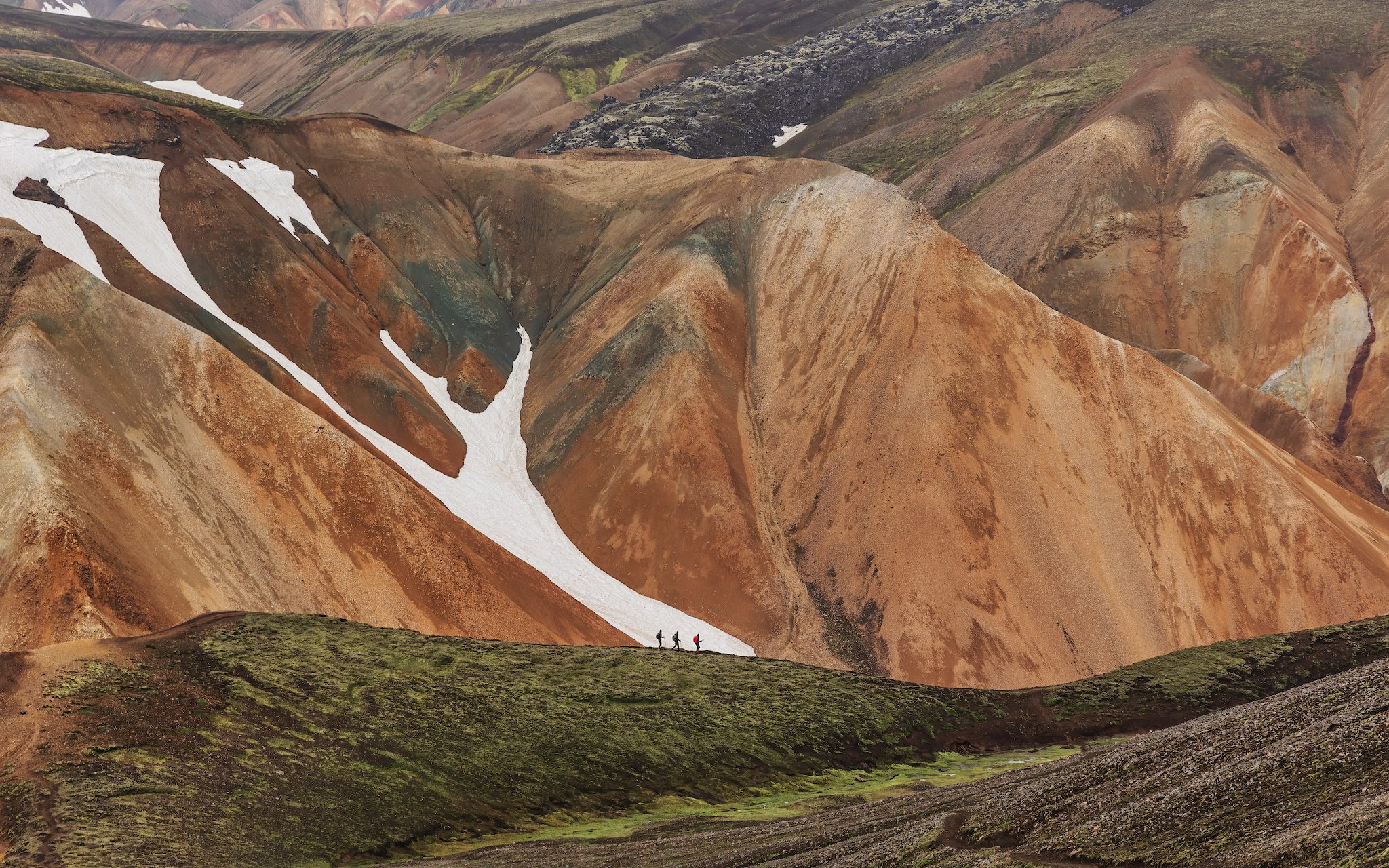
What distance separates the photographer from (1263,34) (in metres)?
153

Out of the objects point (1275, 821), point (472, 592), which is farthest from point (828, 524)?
point (1275, 821)

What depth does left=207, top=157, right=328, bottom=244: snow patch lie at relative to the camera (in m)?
94.2

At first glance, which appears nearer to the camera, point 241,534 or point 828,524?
point 241,534

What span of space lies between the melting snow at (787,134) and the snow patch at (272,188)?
101 m

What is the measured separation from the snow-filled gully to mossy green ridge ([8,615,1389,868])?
55.2ft

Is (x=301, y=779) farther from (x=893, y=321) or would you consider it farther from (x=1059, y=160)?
(x=1059, y=160)

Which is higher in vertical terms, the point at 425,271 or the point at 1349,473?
the point at 425,271

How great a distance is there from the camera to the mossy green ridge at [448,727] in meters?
34.1

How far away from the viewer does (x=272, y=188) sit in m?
96.9

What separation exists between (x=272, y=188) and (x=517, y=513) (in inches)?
1601

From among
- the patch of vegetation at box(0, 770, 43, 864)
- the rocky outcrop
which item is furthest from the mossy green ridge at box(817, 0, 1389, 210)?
the patch of vegetation at box(0, 770, 43, 864)

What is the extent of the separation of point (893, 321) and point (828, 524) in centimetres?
1819

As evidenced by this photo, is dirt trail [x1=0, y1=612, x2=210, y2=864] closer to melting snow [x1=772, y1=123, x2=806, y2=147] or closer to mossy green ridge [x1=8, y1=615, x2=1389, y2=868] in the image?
mossy green ridge [x1=8, y1=615, x2=1389, y2=868]

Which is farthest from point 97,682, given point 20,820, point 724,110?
point 724,110
